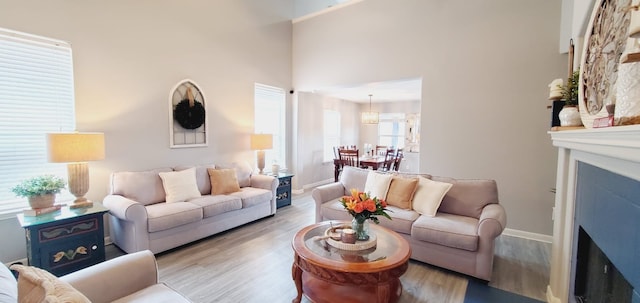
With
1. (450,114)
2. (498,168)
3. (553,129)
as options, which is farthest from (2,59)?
(498,168)

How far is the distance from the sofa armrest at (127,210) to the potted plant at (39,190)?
450mm

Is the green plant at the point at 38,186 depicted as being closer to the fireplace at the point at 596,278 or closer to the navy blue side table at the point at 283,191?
the navy blue side table at the point at 283,191

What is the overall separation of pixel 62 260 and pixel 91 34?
2368mm

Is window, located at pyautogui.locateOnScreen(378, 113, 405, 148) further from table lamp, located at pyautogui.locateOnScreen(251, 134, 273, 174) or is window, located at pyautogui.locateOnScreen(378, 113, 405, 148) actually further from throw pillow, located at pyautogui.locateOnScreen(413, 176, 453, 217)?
throw pillow, located at pyautogui.locateOnScreen(413, 176, 453, 217)

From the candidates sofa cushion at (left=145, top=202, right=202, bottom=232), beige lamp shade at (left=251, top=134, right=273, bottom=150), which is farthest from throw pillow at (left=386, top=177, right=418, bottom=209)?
beige lamp shade at (left=251, top=134, right=273, bottom=150)

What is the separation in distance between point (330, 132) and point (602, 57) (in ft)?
19.9

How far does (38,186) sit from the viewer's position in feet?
8.36

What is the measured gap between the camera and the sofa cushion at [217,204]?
10.8 ft

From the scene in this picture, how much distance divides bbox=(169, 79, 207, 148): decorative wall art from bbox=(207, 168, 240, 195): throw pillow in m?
0.60

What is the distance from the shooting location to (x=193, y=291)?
2352 mm

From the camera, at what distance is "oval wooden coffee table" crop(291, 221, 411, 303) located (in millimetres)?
1874

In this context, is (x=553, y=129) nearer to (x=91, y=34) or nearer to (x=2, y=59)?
(x=91, y=34)

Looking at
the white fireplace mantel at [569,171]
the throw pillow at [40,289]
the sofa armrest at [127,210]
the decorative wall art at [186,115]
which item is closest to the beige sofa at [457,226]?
the white fireplace mantel at [569,171]

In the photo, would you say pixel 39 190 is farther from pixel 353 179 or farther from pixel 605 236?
pixel 605 236
